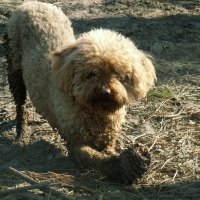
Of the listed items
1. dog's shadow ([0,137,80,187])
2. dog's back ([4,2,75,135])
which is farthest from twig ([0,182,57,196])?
dog's back ([4,2,75,135])

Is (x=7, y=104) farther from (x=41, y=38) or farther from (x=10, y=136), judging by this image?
(x=41, y=38)

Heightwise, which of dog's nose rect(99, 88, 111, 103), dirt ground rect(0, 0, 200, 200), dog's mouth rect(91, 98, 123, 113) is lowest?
dirt ground rect(0, 0, 200, 200)

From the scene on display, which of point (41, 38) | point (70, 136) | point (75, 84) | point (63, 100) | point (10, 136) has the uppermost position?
point (41, 38)

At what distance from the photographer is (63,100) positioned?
13.0 feet

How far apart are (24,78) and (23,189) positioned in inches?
70.5

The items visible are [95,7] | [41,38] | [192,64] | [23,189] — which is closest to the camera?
[23,189]

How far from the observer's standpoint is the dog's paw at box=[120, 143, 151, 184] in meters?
3.36

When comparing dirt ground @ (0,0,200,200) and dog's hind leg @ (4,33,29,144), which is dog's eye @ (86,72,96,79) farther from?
dog's hind leg @ (4,33,29,144)

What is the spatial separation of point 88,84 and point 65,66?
32cm

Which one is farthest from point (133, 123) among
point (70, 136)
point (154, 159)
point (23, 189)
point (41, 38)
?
point (23, 189)

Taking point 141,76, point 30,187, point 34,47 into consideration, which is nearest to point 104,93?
point 141,76

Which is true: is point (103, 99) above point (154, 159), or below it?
above

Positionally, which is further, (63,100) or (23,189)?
(63,100)

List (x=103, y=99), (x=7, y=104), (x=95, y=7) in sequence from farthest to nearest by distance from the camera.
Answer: (x=95, y=7)
(x=7, y=104)
(x=103, y=99)
